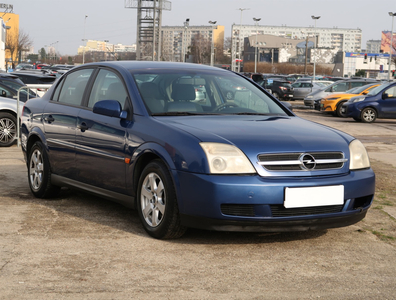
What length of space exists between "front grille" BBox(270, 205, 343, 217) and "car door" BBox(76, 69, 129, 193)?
1458 mm

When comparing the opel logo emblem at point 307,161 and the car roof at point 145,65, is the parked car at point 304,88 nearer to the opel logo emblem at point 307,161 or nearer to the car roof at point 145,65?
the car roof at point 145,65

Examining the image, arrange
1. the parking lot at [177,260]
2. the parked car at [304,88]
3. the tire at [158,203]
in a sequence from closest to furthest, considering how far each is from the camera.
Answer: the parking lot at [177,260] < the tire at [158,203] < the parked car at [304,88]

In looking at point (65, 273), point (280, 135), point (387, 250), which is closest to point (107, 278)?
point (65, 273)

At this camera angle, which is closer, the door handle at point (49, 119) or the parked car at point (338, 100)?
the door handle at point (49, 119)

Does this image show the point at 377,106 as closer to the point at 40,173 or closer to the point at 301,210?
the point at 40,173

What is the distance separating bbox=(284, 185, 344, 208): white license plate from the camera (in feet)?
14.7

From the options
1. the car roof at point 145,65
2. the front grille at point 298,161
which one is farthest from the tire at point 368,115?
the front grille at point 298,161

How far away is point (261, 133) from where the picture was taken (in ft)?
15.8

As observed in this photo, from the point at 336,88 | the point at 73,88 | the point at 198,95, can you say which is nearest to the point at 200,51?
the point at 336,88

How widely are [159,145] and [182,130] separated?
229 millimetres

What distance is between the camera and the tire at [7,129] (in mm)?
12367

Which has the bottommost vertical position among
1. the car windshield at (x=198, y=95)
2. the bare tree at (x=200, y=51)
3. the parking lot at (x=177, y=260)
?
the parking lot at (x=177, y=260)

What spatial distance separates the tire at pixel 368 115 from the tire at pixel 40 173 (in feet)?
58.5

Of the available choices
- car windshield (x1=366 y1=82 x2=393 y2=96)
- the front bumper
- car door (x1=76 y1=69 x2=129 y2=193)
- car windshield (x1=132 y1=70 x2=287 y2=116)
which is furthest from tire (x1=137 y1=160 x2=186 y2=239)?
car windshield (x1=366 y1=82 x2=393 y2=96)
